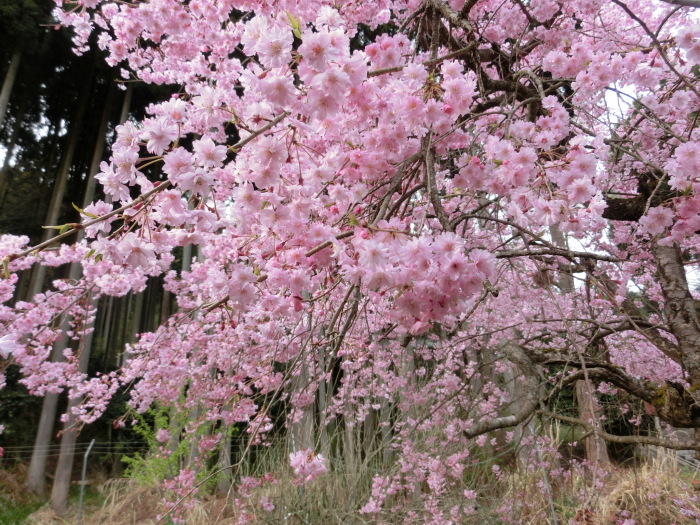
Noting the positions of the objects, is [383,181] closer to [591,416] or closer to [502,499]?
[591,416]

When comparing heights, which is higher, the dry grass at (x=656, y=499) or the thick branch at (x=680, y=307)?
the thick branch at (x=680, y=307)

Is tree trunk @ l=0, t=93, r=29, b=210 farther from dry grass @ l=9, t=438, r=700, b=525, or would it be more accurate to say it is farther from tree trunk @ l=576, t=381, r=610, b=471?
tree trunk @ l=576, t=381, r=610, b=471

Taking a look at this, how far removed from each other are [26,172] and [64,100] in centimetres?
223

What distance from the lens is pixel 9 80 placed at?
651 centimetres

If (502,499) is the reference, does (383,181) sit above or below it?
above

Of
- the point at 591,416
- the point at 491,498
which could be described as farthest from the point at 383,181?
the point at 491,498

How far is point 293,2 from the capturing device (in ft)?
5.45

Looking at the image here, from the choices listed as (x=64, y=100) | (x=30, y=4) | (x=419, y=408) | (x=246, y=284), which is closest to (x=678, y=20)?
(x=419, y=408)

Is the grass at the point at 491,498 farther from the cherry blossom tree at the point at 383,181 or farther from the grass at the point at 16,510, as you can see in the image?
the grass at the point at 16,510

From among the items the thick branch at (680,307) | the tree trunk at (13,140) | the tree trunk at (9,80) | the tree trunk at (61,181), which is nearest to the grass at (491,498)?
the thick branch at (680,307)

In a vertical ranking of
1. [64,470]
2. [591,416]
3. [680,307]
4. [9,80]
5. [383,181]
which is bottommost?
[64,470]

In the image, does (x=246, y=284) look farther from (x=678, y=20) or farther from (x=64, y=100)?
(x=64, y=100)

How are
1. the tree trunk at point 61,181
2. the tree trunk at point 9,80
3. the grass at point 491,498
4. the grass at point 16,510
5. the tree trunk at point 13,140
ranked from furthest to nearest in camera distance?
the tree trunk at point 13,140 → the tree trunk at point 61,181 → the tree trunk at point 9,80 → the grass at point 16,510 → the grass at point 491,498

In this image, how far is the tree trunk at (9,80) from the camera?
6.40 m
